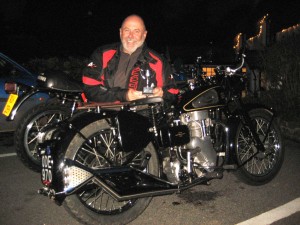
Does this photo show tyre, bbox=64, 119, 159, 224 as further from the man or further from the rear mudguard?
the rear mudguard

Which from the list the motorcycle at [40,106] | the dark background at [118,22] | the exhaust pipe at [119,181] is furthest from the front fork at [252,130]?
the dark background at [118,22]

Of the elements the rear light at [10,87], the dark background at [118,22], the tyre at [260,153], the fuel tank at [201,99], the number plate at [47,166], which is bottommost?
the tyre at [260,153]

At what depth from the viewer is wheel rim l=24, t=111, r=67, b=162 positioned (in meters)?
4.07

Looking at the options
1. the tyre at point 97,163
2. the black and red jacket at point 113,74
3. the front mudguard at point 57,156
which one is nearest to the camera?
the front mudguard at point 57,156

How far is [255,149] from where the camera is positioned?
398cm

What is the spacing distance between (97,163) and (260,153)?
1.98 meters

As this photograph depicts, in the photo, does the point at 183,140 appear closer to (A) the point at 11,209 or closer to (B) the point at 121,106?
(B) the point at 121,106

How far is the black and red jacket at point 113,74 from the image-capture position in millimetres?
3270

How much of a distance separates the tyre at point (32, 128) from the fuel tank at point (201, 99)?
4.89ft

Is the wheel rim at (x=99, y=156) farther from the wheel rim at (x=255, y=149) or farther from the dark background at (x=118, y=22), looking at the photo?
the dark background at (x=118, y=22)

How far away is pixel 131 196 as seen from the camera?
2838mm

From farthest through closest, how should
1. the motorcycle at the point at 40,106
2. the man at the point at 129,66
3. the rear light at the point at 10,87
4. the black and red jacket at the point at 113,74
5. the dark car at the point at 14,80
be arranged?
the dark car at the point at 14,80
the motorcycle at the point at 40,106
the rear light at the point at 10,87
the man at the point at 129,66
the black and red jacket at the point at 113,74

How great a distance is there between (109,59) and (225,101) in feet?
4.36

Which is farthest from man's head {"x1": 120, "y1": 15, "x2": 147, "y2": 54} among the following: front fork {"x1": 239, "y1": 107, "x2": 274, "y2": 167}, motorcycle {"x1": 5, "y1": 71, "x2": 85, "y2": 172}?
front fork {"x1": 239, "y1": 107, "x2": 274, "y2": 167}
